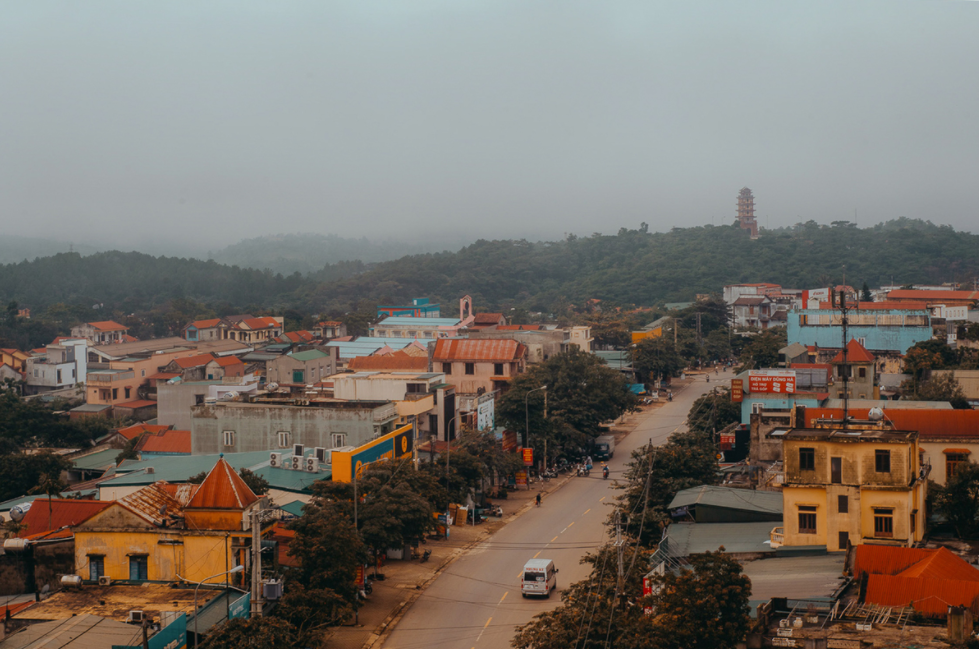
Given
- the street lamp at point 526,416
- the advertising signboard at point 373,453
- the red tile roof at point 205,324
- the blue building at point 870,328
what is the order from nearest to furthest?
the advertising signboard at point 373,453, the street lamp at point 526,416, the blue building at point 870,328, the red tile roof at point 205,324

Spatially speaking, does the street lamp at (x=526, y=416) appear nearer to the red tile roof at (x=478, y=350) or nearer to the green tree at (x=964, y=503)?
the red tile roof at (x=478, y=350)

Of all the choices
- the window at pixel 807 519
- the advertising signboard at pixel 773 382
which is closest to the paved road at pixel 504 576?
the window at pixel 807 519

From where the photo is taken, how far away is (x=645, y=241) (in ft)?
569

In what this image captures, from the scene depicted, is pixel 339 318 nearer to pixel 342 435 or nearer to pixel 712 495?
pixel 342 435

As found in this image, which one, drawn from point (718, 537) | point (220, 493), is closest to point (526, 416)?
point (718, 537)

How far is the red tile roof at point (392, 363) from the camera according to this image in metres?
49.1

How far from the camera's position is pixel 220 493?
20656mm

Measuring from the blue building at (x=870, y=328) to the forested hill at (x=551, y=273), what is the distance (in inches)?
2367

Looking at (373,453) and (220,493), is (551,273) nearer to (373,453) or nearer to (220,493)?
(373,453)

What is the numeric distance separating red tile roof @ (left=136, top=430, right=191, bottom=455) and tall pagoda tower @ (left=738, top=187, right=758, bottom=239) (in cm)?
15613

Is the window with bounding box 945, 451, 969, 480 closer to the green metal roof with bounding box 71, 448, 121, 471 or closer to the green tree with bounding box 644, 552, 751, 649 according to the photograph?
the green tree with bounding box 644, 552, 751, 649

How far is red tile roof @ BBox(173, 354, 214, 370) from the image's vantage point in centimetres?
6262

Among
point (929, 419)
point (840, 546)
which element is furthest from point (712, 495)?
point (929, 419)

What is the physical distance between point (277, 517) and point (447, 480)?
26.6 ft
